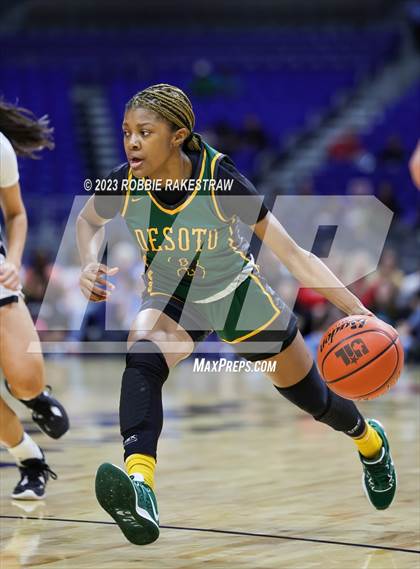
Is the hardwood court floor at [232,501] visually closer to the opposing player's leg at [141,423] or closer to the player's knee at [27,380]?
the opposing player's leg at [141,423]

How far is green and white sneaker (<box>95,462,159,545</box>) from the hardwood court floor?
117 mm

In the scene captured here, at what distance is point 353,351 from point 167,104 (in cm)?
110

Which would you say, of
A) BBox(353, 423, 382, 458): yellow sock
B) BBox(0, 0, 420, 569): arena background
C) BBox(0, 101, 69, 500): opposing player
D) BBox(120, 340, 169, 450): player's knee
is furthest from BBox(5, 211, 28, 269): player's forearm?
BBox(0, 0, 420, 569): arena background

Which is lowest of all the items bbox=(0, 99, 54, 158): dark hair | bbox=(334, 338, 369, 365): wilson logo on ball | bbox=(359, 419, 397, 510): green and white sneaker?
bbox=(359, 419, 397, 510): green and white sneaker

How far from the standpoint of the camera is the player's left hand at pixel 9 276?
161 inches

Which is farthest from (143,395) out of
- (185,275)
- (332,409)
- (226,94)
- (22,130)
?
(226,94)

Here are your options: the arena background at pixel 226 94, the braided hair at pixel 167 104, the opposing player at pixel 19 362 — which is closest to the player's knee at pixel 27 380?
the opposing player at pixel 19 362

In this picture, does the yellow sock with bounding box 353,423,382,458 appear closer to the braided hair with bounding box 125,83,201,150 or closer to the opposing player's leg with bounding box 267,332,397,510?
the opposing player's leg with bounding box 267,332,397,510

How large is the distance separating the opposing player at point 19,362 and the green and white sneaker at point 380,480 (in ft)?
4.52

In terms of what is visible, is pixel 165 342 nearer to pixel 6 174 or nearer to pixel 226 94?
pixel 6 174

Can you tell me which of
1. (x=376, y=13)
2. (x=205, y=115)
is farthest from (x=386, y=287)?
(x=376, y=13)

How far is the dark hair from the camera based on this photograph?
4.98m

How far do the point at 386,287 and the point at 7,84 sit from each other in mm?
9176

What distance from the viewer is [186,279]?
404 centimetres
